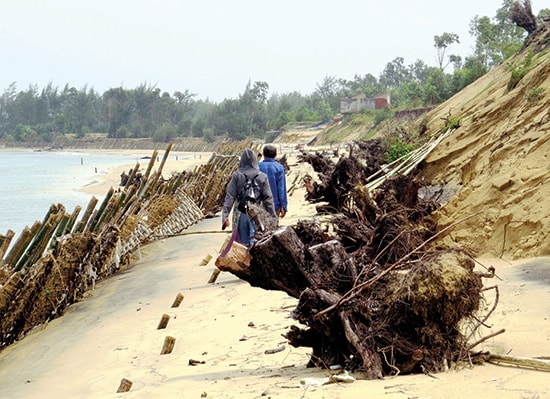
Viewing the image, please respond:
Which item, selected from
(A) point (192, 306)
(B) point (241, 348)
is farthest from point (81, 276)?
(B) point (241, 348)

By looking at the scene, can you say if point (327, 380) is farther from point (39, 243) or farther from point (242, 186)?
point (39, 243)

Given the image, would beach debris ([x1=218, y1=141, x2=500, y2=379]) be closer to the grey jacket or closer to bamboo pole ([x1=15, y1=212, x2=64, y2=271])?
the grey jacket

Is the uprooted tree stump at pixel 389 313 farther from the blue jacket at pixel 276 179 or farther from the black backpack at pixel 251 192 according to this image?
the blue jacket at pixel 276 179

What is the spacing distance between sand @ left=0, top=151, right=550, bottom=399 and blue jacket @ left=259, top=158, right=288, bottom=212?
100cm

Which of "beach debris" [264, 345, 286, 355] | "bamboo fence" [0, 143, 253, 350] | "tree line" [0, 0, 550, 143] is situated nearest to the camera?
"beach debris" [264, 345, 286, 355]

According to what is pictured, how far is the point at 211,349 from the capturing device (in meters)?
5.62

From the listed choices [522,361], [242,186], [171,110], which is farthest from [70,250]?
[171,110]

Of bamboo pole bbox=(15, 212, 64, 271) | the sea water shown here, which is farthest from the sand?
the sea water

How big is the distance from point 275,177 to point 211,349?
8.95ft

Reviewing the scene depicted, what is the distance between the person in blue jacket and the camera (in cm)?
788

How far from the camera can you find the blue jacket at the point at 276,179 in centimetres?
788

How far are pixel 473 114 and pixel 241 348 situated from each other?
8724 millimetres

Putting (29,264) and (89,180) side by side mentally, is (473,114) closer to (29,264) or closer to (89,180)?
(29,264)

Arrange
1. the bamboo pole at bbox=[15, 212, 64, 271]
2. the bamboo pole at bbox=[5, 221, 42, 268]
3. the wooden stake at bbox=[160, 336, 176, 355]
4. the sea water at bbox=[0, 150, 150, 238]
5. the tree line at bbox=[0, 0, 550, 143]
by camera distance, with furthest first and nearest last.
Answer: the tree line at bbox=[0, 0, 550, 143] < the sea water at bbox=[0, 150, 150, 238] < the bamboo pole at bbox=[15, 212, 64, 271] < the bamboo pole at bbox=[5, 221, 42, 268] < the wooden stake at bbox=[160, 336, 176, 355]
